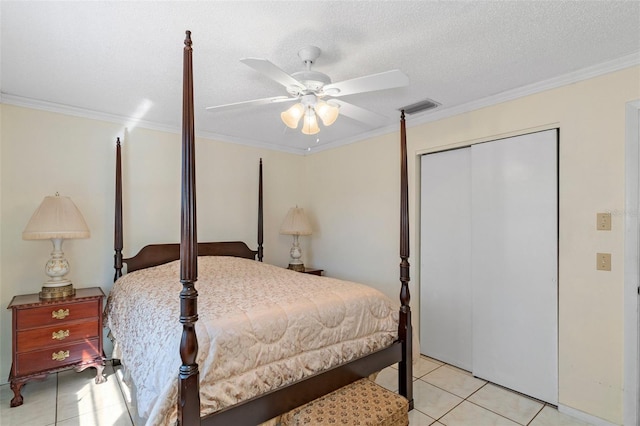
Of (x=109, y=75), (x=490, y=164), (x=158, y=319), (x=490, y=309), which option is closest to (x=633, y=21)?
(x=490, y=164)

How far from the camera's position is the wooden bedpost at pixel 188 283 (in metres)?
1.41

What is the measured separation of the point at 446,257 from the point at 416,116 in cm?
143

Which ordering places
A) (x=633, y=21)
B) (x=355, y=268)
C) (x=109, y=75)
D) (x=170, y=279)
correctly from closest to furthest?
(x=633, y=21)
(x=109, y=75)
(x=170, y=279)
(x=355, y=268)

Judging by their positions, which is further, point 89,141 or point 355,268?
point 355,268

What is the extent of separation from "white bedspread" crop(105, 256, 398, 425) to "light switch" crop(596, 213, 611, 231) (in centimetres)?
149

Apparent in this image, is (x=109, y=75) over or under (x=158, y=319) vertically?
over

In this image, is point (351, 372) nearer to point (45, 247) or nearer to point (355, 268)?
point (355, 268)

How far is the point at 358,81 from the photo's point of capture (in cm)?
178

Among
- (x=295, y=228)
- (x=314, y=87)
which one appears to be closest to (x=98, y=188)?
(x=295, y=228)

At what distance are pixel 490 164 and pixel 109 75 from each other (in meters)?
3.07

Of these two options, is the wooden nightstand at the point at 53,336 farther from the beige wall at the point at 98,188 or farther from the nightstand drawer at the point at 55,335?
the beige wall at the point at 98,188

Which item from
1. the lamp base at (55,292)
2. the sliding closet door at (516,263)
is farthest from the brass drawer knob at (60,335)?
the sliding closet door at (516,263)

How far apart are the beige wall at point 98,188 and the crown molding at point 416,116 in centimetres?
6

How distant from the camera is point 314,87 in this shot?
1.91 m
